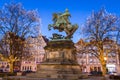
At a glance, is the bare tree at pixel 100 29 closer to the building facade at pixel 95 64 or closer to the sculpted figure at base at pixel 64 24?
the sculpted figure at base at pixel 64 24

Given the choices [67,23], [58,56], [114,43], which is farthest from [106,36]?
[58,56]

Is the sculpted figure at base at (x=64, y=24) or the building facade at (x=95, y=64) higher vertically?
the sculpted figure at base at (x=64, y=24)

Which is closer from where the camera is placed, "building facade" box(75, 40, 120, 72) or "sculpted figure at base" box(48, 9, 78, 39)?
"sculpted figure at base" box(48, 9, 78, 39)

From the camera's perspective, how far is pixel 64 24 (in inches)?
960

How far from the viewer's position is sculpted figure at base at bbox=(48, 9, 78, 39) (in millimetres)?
24109

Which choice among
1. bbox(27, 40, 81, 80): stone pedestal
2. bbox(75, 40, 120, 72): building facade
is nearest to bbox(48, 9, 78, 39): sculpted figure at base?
bbox(27, 40, 81, 80): stone pedestal

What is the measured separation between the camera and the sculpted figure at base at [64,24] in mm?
24109

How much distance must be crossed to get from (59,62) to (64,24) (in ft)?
16.3

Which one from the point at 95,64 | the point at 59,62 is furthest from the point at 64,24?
the point at 95,64

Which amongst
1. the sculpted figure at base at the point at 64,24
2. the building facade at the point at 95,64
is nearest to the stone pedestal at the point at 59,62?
the sculpted figure at base at the point at 64,24

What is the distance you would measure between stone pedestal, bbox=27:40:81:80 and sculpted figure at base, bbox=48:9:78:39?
57.2 inches

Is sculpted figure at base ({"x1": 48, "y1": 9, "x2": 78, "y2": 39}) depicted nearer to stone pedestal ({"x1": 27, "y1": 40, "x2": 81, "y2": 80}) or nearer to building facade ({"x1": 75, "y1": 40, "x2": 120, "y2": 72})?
stone pedestal ({"x1": 27, "y1": 40, "x2": 81, "y2": 80})

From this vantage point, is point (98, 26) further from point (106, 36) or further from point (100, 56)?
point (100, 56)

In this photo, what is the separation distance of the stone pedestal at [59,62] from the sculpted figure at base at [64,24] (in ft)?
4.77
